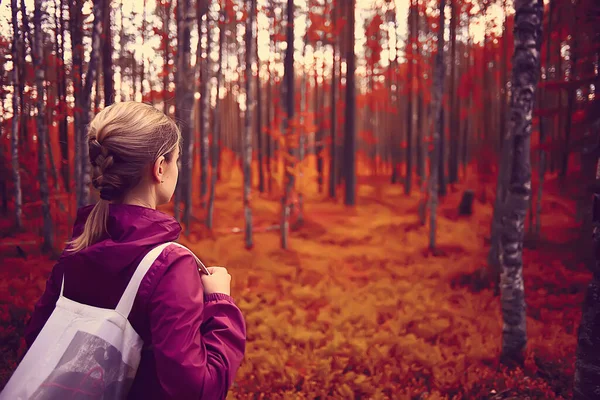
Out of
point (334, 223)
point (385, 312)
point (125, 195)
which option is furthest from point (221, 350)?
point (334, 223)

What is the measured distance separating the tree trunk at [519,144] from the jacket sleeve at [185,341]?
3862mm

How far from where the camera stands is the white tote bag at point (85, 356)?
50.6 inches

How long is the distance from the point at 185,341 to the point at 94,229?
1.76 feet

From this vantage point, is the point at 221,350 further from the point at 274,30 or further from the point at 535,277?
the point at 274,30

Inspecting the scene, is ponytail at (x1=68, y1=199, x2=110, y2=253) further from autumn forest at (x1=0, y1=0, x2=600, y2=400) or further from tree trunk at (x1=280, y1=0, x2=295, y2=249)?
tree trunk at (x1=280, y1=0, x2=295, y2=249)

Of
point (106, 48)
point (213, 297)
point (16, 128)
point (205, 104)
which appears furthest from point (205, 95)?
point (213, 297)

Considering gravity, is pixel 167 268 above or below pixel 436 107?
below

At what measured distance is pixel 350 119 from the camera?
573 inches

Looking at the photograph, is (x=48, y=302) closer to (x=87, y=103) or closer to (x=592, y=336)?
(x=87, y=103)

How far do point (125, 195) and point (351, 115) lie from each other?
13606mm

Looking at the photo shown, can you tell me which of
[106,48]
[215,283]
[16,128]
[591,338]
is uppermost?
[106,48]

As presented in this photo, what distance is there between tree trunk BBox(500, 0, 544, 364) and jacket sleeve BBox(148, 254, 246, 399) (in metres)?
3.86

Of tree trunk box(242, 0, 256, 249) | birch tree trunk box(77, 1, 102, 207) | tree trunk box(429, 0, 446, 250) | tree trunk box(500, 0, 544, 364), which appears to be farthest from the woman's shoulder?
tree trunk box(429, 0, 446, 250)

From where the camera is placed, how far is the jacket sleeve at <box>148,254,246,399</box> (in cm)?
129
